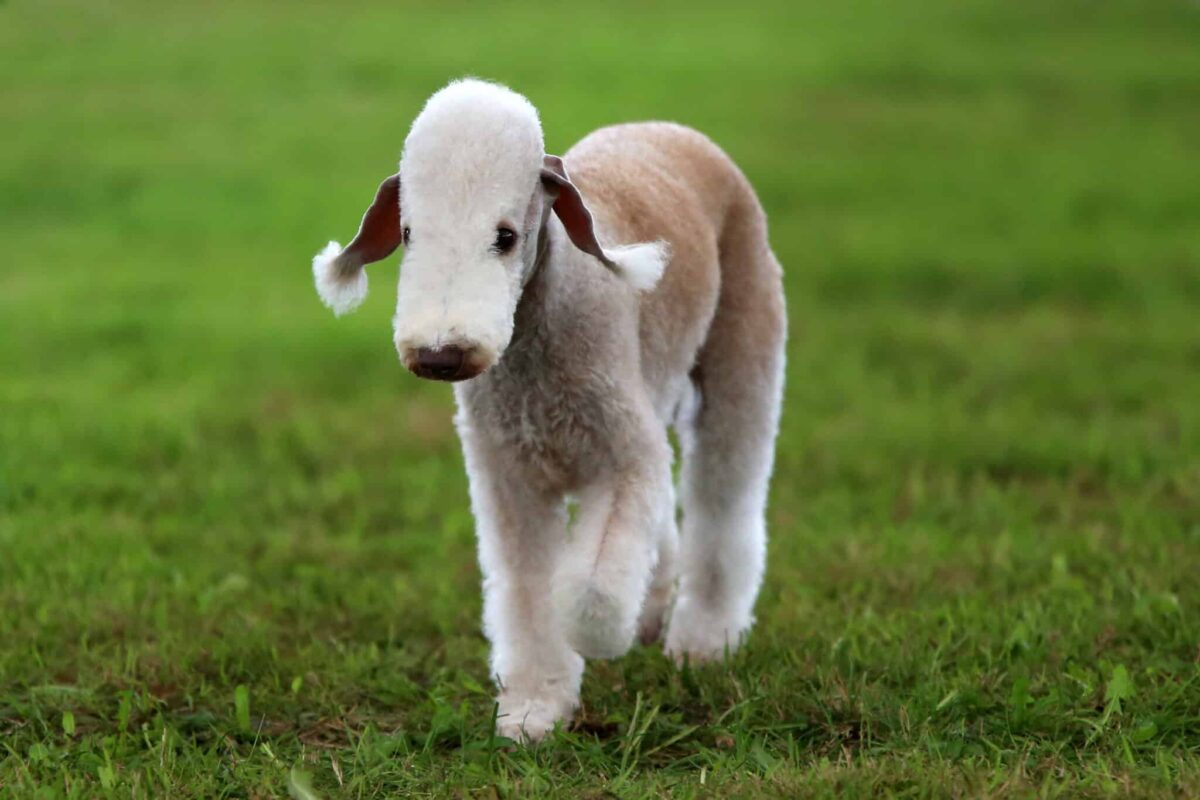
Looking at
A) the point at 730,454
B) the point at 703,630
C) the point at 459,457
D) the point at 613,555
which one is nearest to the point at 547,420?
the point at 613,555

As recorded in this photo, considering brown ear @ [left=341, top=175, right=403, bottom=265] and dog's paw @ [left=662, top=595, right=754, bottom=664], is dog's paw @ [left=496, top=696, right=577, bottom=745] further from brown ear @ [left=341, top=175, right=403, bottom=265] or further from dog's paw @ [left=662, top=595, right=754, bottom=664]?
brown ear @ [left=341, top=175, right=403, bottom=265]

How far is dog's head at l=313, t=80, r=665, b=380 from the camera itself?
3.46 meters

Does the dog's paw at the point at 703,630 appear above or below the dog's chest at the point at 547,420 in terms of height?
below

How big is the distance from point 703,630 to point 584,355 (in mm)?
1313

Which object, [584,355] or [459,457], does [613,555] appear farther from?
[459,457]

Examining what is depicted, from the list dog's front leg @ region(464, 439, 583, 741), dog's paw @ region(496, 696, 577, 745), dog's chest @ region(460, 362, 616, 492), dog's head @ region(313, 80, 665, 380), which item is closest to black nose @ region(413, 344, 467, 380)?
dog's head @ region(313, 80, 665, 380)

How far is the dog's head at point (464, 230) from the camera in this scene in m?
3.46

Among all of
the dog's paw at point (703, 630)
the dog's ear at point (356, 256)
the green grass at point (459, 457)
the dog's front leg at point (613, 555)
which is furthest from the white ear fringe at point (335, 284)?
the dog's paw at point (703, 630)

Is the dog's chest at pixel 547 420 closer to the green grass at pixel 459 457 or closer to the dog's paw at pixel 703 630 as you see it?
the green grass at pixel 459 457

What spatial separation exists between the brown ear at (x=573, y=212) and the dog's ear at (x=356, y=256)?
1.28 feet

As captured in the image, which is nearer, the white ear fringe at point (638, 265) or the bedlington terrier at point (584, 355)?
the bedlington terrier at point (584, 355)

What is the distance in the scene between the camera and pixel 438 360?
135 inches

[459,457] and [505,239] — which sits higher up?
[505,239]

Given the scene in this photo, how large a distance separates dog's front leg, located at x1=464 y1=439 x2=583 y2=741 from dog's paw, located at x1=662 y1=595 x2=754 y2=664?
0.70m
